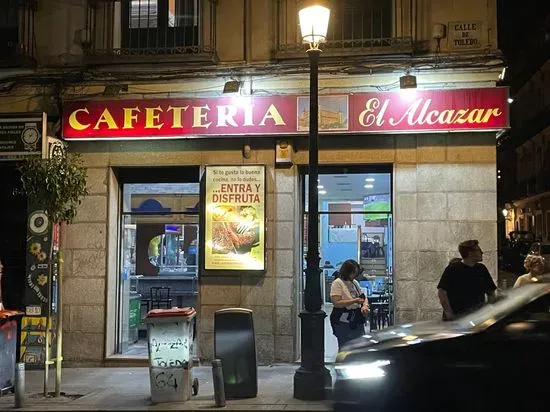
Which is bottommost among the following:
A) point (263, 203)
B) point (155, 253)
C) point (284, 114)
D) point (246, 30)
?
point (155, 253)

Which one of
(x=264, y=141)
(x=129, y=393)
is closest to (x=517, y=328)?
(x=129, y=393)

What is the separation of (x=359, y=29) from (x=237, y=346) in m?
5.79

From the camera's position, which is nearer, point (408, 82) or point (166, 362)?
point (166, 362)

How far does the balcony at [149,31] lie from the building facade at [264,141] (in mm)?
26

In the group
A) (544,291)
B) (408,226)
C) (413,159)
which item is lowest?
(544,291)

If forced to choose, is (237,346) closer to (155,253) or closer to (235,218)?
(235,218)

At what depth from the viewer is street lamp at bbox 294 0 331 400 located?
8.01 metres

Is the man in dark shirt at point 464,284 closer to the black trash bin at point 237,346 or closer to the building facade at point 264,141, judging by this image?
the building facade at point 264,141

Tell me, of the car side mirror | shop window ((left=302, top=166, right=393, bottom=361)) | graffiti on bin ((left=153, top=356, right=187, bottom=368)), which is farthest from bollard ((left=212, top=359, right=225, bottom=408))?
the car side mirror

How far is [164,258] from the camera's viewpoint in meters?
11.4

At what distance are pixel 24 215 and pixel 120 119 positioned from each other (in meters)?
2.78

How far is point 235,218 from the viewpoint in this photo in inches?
411

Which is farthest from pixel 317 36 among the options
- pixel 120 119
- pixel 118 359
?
pixel 118 359

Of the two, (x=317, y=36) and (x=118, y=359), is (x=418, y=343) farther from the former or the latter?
(x=118, y=359)
